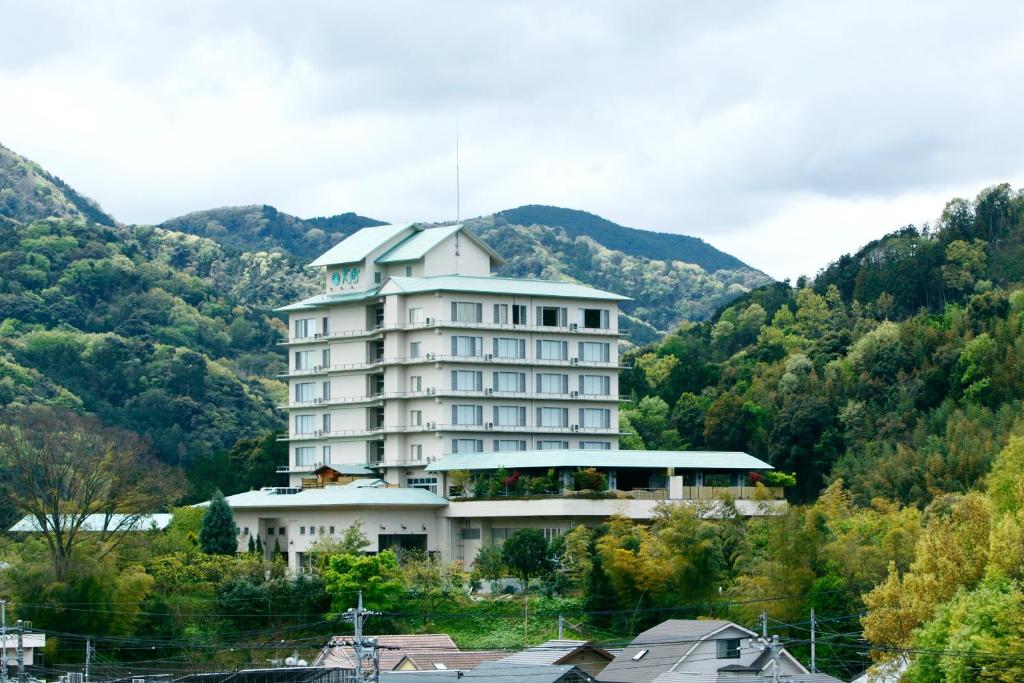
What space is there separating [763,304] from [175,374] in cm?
4735

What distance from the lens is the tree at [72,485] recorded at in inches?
3376

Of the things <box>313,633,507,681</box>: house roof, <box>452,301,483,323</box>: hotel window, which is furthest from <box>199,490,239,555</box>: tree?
<box>313,633,507,681</box>: house roof

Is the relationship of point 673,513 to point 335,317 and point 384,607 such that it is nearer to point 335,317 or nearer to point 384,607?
point 384,607

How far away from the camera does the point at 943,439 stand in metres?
96.4

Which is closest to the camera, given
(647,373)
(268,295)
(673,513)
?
(673,513)

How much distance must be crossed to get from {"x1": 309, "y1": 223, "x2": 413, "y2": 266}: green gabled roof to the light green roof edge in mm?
14248

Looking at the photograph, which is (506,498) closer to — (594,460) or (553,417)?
(594,460)

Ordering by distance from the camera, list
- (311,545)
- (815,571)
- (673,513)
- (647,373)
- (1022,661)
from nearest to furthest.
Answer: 1. (1022,661)
2. (815,571)
3. (673,513)
4. (311,545)
5. (647,373)

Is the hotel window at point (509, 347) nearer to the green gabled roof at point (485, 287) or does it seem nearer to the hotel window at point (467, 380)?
the hotel window at point (467, 380)

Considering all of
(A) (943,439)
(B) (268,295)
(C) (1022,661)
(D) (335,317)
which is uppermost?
(B) (268,295)

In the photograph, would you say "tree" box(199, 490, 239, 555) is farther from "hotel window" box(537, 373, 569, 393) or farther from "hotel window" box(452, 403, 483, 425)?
"hotel window" box(537, 373, 569, 393)

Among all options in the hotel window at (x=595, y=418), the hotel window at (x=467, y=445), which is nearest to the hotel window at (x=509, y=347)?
the hotel window at (x=467, y=445)

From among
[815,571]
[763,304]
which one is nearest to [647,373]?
[763,304]

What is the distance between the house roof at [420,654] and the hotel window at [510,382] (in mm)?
21585
